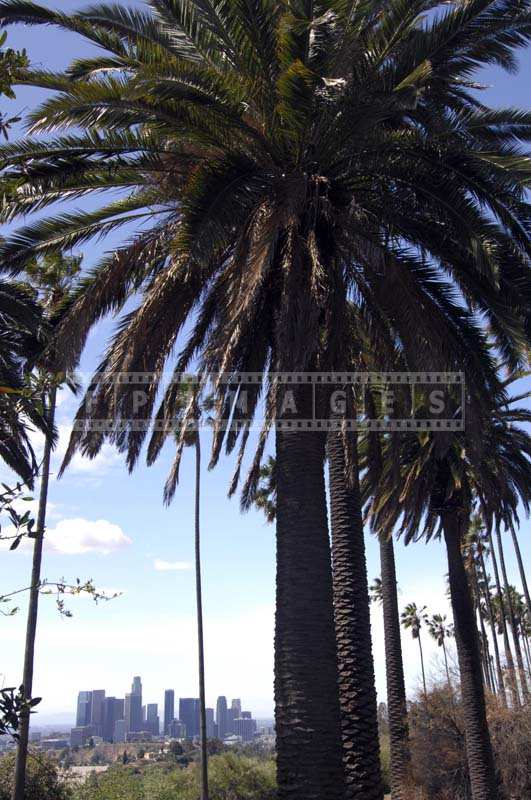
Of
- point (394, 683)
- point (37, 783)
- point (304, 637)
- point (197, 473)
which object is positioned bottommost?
point (37, 783)

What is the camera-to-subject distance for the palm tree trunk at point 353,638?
11492mm

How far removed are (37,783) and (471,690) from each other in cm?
1354

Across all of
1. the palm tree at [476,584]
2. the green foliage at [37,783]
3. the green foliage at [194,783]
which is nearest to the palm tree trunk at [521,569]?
the palm tree at [476,584]

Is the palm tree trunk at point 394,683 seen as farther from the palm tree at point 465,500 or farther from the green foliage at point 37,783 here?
the green foliage at point 37,783

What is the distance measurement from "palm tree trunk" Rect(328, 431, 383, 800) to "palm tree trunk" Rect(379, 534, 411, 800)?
7875 millimetres

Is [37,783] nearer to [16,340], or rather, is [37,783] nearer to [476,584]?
[16,340]

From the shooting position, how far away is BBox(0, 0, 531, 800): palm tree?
26.9ft

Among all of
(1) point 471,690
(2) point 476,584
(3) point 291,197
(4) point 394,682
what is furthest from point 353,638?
(2) point 476,584

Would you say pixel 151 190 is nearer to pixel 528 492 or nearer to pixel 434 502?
pixel 434 502

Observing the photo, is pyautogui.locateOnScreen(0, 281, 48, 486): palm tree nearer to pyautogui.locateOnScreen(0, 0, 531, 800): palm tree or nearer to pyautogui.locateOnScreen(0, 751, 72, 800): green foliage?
pyautogui.locateOnScreen(0, 0, 531, 800): palm tree

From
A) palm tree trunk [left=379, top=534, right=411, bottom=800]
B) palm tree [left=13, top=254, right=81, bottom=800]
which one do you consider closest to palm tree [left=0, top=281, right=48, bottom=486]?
palm tree [left=13, top=254, right=81, bottom=800]

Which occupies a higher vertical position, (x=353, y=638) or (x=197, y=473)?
(x=197, y=473)

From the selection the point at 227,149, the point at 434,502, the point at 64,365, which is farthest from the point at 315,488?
the point at 434,502

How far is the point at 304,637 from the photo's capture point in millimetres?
7934
